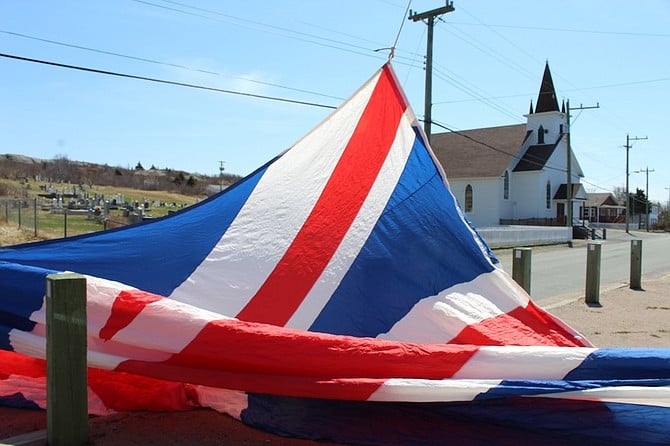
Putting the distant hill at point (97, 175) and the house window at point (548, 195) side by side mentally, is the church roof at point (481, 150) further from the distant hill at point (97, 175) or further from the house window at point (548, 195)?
the distant hill at point (97, 175)

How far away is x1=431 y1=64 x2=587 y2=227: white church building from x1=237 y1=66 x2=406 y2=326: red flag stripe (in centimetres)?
4190

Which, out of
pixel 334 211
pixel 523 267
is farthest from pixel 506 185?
pixel 334 211

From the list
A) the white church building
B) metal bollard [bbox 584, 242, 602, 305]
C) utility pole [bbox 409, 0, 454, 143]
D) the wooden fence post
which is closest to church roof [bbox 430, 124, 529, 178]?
the white church building

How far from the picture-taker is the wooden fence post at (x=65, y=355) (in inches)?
113

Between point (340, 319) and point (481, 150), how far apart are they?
48958 mm

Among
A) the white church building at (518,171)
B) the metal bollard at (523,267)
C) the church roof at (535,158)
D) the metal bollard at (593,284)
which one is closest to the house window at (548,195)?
the white church building at (518,171)

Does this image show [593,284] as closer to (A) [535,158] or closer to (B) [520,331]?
(B) [520,331]

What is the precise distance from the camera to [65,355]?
2.87m

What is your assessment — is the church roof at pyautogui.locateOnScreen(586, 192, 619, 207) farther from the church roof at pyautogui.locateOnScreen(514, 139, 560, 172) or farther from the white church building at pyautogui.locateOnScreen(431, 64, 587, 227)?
the church roof at pyautogui.locateOnScreen(514, 139, 560, 172)

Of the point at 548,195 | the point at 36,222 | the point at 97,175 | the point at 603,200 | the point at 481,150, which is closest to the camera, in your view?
the point at 36,222

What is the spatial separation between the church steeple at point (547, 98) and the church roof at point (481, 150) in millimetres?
2650

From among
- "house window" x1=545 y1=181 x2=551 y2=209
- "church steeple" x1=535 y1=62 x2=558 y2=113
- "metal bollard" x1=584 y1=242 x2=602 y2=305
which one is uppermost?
"church steeple" x1=535 y1=62 x2=558 y2=113

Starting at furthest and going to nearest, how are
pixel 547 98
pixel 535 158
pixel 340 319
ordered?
pixel 547 98, pixel 535 158, pixel 340 319

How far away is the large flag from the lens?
2961 mm
